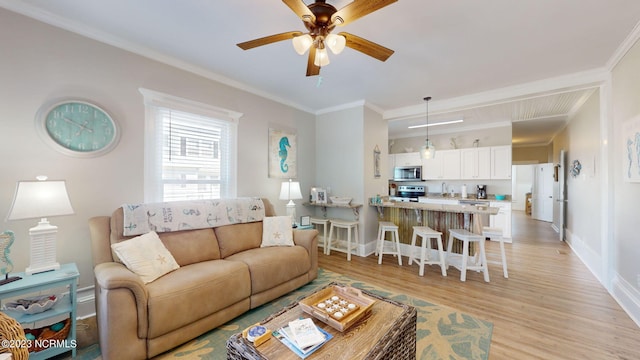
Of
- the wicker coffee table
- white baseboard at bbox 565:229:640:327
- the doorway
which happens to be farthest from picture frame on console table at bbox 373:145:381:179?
the doorway

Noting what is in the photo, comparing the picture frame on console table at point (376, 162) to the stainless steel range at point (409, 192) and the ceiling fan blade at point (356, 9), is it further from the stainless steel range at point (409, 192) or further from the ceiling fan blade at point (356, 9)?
the ceiling fan blade at point (356, 9)

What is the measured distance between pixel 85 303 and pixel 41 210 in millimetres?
1050

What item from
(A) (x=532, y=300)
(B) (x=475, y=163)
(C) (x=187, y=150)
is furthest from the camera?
(B) (x=475, y=163)

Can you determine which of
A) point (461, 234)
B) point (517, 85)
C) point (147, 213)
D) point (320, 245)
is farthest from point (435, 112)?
point (147, 213)

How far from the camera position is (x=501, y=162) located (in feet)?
17.2

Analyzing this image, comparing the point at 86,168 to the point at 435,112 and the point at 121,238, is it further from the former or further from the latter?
the point at 435,112

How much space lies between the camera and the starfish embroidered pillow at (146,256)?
6.23 feet

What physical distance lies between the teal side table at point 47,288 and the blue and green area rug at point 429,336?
0.16 meters

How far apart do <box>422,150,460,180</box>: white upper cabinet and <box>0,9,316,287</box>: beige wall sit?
536cm

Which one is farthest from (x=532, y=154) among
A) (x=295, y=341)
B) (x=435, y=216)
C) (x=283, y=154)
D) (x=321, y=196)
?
(x=295, y=341)

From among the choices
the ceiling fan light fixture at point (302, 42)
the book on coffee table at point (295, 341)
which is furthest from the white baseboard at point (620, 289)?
the ceiling fan light fixture at point (302, 42)

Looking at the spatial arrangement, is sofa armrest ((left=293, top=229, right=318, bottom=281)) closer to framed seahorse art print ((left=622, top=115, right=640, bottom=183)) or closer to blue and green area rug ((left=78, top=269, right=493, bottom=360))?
blue and green area rug ((left=78, top=269, right=493, bottom=360))

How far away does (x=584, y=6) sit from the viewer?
1.85 metres

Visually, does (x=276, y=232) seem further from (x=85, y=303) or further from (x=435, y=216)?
(x=435, y=216)
